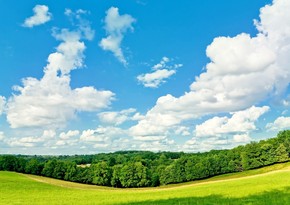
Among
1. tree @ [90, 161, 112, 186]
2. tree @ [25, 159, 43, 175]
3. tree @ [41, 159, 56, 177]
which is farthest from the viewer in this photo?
tree @ [25, 159, 43, 175]

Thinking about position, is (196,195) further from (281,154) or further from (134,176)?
(281,154)

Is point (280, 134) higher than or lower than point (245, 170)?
higher

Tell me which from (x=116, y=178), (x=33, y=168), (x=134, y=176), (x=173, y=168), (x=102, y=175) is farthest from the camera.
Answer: (x=33, y=168)

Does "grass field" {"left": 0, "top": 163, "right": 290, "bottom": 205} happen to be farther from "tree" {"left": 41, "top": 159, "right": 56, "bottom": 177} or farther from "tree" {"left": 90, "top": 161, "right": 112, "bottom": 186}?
"tree" {"left": 41, "top": 159, "right": 56, "bottom": 177}

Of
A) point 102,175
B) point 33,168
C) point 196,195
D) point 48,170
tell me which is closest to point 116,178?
point 102,175

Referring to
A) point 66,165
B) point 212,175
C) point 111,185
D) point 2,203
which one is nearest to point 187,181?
point 212,175

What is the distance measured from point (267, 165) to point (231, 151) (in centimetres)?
1475

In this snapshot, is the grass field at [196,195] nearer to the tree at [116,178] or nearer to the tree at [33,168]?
the tree at [116,178]

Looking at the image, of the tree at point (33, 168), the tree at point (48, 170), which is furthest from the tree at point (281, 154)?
the tree at point (33, 168)

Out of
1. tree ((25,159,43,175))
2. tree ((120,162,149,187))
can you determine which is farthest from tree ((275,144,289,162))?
tree ((25,159,43,175))

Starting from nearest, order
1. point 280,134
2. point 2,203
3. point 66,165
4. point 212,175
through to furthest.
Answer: point 2,203 → point 212,175 → point 66,165 → point 280,134

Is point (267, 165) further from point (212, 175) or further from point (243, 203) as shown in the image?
point (243, 203)

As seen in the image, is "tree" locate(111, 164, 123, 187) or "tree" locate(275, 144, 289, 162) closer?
"tree" locate(275, 144, 289, 162)

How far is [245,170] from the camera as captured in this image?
386 ft
